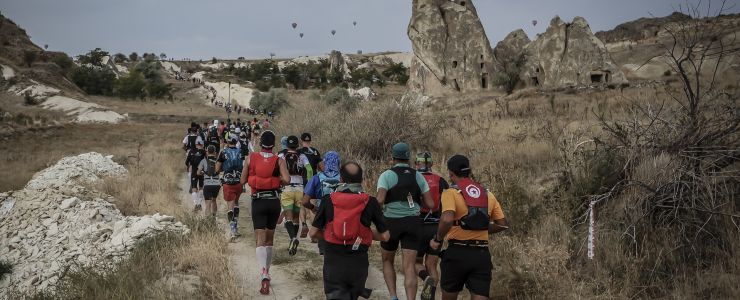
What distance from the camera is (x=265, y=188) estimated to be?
Result: 747cm

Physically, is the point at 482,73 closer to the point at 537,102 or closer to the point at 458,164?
the point at 537,102

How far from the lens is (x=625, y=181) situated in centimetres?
827

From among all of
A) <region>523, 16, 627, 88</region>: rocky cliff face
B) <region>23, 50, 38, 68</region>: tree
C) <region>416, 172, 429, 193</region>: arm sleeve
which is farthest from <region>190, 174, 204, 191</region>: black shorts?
<region>23, 50, 38, 68</region>: tree

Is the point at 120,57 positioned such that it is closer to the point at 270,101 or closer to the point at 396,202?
the point at 270,101

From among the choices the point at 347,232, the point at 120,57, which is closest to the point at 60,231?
the point at 347,232

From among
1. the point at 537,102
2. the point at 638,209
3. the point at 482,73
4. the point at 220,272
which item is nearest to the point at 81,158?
the point at 220,272

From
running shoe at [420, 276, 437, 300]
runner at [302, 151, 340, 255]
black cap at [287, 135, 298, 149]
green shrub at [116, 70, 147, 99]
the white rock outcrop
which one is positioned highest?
green shrub at [116, 70, 147, 99]

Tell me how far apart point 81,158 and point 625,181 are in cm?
2225

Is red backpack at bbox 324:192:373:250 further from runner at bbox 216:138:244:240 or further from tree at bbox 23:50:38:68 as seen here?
tree at bbox 23:50:38:68

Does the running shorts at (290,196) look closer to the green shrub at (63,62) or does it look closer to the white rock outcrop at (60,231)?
the white rock outcrop at (60,231)

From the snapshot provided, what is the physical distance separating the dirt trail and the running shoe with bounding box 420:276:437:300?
4.00 feet

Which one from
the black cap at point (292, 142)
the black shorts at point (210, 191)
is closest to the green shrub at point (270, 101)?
the black shorts at point (210, 191)

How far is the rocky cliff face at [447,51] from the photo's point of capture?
41.2m

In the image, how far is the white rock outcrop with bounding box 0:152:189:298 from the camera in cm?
1028
